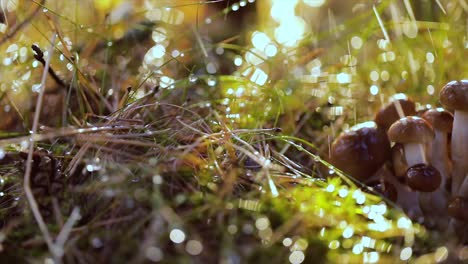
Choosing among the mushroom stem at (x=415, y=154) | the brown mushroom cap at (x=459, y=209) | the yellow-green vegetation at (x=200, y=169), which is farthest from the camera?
the mushroom stem at (x=415, y=154)

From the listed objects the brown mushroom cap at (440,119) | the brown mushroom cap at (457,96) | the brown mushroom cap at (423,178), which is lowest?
the brown mushroom cap at (423,178)

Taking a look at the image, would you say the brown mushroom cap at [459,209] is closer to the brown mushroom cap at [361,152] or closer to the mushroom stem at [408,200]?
the mushroom stem at [408,200]

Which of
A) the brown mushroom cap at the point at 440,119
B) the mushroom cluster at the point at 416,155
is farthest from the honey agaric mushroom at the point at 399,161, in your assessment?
the brown mushroom cap at the point at 440,119

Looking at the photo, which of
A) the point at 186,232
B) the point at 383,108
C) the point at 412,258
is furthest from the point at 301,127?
the point at 186,232

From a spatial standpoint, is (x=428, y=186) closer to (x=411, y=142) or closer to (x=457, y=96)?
(x=411, y=142)

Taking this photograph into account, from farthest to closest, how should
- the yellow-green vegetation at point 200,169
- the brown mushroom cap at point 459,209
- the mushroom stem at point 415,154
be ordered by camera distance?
the mushroom stem at point 415,154 → the brown mushroom cap at point 459,209 → the yellow-green vegetation at point 200,169

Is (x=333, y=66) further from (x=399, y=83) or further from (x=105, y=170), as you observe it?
(x=105, y=170)

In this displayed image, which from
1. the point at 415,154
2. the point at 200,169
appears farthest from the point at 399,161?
the point at 200,169
